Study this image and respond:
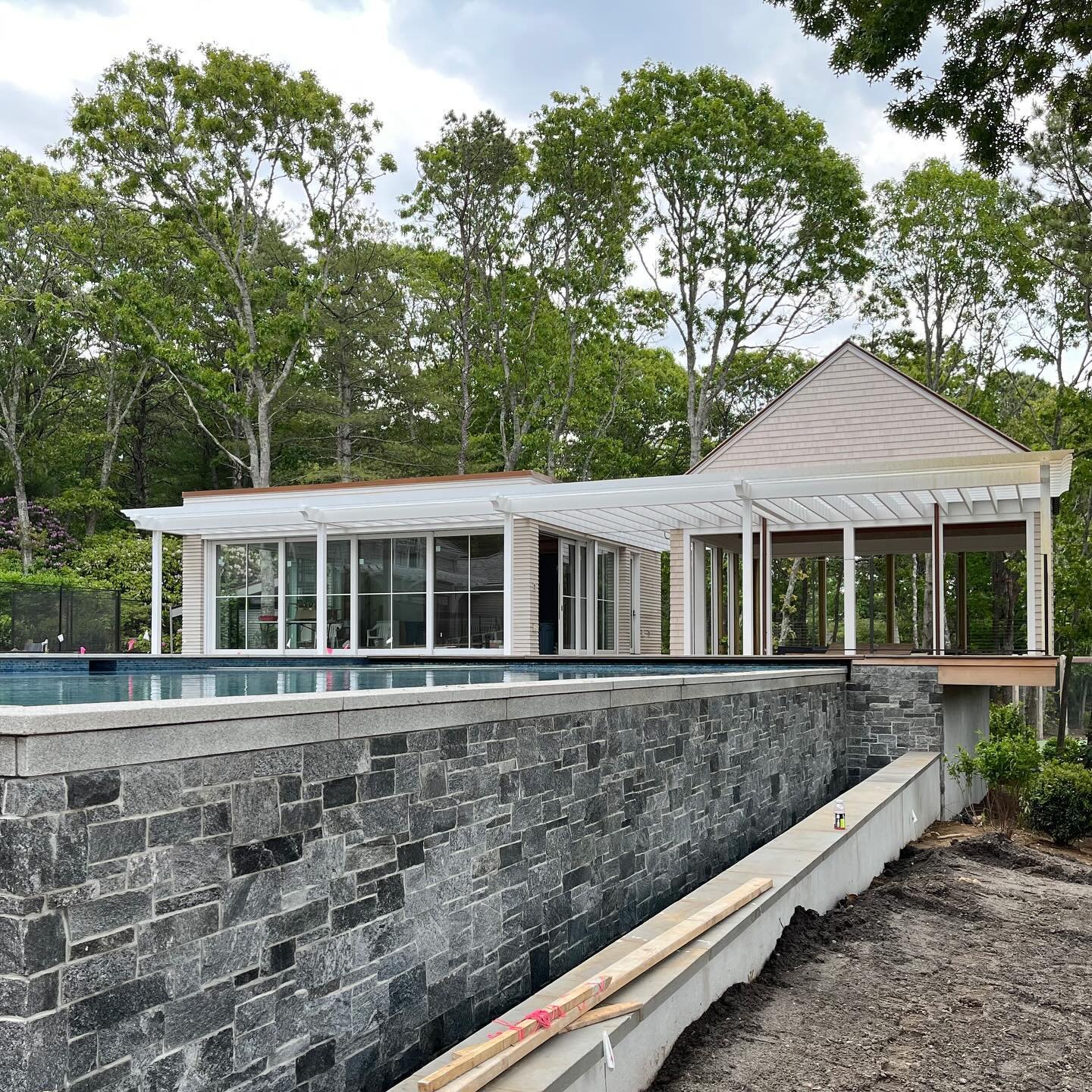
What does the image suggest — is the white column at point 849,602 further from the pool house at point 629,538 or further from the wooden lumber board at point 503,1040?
the wooden lumber board at point 503,1040

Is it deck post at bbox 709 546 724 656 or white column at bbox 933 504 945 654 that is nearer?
white column at bbox 933 504 945 654

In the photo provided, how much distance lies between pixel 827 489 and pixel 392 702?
1117 centimetres

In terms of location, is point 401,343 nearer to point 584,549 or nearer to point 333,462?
point 333,462

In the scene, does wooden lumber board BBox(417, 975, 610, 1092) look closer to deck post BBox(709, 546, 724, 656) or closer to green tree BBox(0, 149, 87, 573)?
deck post BBox(709, 546, 724, 656)

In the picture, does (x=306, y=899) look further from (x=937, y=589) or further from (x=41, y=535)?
(x=41, y=535)

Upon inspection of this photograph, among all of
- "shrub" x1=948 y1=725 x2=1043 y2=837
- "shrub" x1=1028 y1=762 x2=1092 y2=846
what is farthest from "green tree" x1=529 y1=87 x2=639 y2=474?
"shrub" x1=1028 y1=762 x2=1092 y2=846

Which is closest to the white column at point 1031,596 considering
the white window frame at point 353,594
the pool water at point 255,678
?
the pool water at point 255,678

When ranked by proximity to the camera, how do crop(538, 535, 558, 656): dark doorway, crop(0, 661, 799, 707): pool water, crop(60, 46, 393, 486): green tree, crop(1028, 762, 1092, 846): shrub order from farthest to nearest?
crop(60, 46, 393, 486): green tree < crop(538, 535, 558, 656): dark doorway < crop(1028, 762, 1092, 846): shrub < crop(0, 661, 799, 707): pool water

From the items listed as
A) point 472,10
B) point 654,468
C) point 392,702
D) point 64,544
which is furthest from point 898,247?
point 392,702

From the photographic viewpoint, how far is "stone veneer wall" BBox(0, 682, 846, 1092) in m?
2.91

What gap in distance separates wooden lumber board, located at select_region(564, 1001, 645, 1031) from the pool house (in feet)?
34.6

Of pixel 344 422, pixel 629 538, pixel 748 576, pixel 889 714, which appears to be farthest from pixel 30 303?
pixel 889 714

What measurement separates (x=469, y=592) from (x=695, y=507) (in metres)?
5.26

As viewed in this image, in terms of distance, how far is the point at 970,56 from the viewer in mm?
8367
